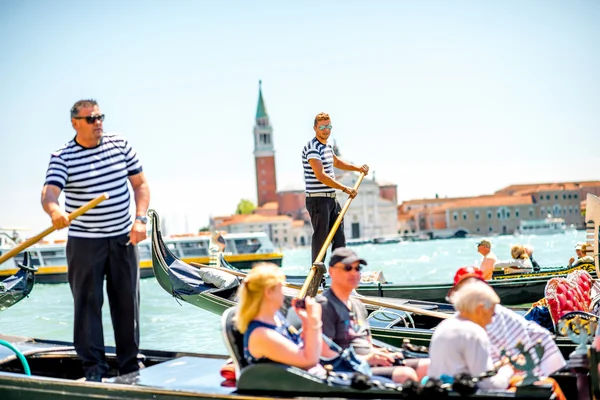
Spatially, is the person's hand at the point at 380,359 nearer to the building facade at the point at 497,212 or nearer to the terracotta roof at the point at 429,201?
the building facade at the point at 497,212

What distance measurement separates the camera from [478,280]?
6.58ft

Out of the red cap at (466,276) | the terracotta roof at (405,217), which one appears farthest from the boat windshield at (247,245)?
the terracotta roof at (405,217)

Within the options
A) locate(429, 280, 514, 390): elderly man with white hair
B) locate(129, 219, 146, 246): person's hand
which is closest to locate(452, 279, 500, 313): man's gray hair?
locate(429, 280, 514, 390): elderly man with white hair

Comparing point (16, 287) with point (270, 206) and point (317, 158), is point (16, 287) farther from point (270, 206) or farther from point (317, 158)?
point (270, 206)

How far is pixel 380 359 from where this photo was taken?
2.16 meters

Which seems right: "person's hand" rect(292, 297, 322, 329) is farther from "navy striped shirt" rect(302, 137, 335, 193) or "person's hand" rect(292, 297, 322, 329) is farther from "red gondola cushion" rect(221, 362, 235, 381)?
"navy striped shirt" rect(302, 137, 335, 193)

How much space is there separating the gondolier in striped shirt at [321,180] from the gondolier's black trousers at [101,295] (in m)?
1.52

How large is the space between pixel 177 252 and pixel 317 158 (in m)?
20.0

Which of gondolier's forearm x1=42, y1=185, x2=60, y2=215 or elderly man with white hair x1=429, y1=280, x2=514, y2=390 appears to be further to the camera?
gondolier's forearm x1=42, y1=185, x2=60, y2=215

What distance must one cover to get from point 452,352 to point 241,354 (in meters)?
0.53

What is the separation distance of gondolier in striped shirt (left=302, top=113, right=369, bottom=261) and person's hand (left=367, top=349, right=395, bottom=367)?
161 centimetres

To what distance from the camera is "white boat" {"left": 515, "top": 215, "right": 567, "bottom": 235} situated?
61.9 m

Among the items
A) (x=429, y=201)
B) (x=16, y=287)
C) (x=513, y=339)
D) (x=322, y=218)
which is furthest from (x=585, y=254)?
(x=429, y=201)

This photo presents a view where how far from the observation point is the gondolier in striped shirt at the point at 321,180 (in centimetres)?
378
